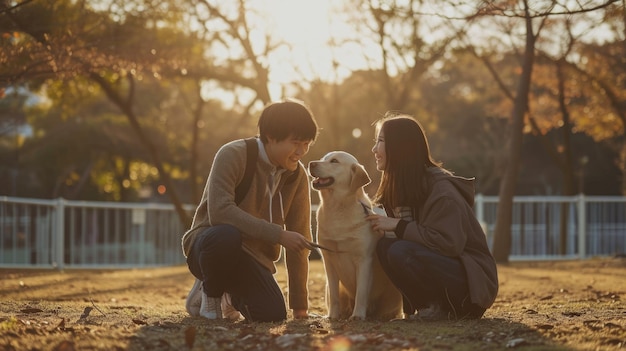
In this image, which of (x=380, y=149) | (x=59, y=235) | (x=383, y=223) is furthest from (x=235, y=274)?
(x=59, y=235)

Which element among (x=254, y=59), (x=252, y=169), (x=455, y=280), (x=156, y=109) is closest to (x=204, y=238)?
(x=252, y=169)

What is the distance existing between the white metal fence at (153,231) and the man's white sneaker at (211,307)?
8.95 metres

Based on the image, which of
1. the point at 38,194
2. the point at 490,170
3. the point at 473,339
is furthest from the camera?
the point at 490,170

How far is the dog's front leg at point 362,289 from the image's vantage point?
18.5 feet

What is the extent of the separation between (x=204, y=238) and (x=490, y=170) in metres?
32.5

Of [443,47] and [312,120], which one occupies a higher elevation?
[443,47]

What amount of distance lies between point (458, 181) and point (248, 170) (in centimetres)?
140

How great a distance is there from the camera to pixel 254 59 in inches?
703

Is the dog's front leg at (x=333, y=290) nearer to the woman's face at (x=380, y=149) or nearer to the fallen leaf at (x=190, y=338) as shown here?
the woman's face at (x=380, y=149)

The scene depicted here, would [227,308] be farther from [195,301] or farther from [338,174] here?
[338,174]

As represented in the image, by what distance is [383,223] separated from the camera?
550 cm

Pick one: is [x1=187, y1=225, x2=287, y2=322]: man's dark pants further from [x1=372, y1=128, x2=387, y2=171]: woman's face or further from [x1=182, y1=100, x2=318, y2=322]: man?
[x1=372, y1=128, x2=387, y2=171]: woman's face

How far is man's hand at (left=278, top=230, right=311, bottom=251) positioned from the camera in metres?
5.23

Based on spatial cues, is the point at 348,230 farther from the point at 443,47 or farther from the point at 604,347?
the point at 443,47
